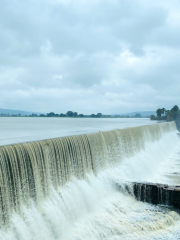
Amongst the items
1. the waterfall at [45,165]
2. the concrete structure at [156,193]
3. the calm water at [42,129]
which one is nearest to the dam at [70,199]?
the waterfall at [45,165]

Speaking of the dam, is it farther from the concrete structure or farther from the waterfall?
the concrete structure

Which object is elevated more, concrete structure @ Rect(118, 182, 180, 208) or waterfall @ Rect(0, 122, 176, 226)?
waterfall @ Rect(0, 122, 176, 226)

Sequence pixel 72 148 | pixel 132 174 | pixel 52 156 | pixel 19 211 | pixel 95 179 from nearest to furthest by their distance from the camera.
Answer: pixel 19 211 < pixel 52 156 < pixel 72 148 < pixel 95 179 < pixel 132 174

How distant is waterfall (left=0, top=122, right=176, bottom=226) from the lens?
7.39m

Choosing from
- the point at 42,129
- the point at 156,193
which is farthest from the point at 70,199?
the point at 42,129

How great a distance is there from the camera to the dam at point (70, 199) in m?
7.39

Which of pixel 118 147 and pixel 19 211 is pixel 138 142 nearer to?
pixel 118 147

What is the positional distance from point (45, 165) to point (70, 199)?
1.53m

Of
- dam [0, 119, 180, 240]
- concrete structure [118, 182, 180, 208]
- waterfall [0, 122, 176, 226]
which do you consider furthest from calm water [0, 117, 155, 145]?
concrete structure [118, 182, 180, 208]

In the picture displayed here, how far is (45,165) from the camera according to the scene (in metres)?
8.74

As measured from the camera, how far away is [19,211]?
7434mm

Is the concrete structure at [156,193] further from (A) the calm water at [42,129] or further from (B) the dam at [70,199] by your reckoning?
(A) the calm water at [42,129]

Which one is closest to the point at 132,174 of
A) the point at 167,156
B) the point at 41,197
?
the point at 41,197

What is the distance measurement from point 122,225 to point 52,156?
10.7 feet
